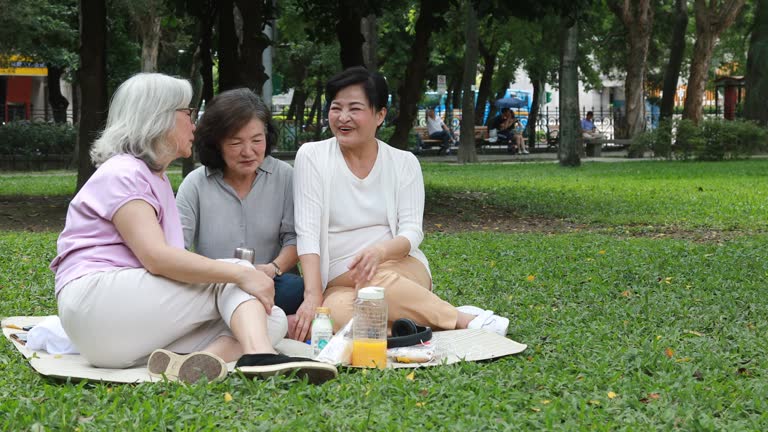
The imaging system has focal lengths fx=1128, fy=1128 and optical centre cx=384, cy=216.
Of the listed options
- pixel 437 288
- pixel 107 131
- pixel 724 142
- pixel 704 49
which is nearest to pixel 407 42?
pixel 704 49

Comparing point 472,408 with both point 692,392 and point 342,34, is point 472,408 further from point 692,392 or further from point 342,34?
point 342,34

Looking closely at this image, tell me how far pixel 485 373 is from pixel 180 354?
134 centimetres

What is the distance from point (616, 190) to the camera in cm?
1778

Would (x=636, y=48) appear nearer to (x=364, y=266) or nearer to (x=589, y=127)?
(x=589, y=127)

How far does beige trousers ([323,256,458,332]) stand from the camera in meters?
5.57

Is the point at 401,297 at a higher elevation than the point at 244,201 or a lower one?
lower

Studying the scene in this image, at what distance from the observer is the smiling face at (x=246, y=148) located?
544 cm

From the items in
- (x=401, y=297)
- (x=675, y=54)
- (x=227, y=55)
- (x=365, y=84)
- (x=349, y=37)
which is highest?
(x=675, y=54)

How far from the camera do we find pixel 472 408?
14.3 feet

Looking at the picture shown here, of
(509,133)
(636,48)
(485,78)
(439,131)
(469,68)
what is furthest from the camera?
(485,78)

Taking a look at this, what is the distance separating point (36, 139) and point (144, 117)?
23.5 metres

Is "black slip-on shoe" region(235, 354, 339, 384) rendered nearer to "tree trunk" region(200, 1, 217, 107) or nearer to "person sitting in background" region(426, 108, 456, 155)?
"tree trunk" region(200, 1, 217, 107)

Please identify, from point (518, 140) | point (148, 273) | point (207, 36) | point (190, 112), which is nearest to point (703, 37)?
point (518, 140)

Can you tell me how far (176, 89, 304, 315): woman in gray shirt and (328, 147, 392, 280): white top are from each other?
218 mm
